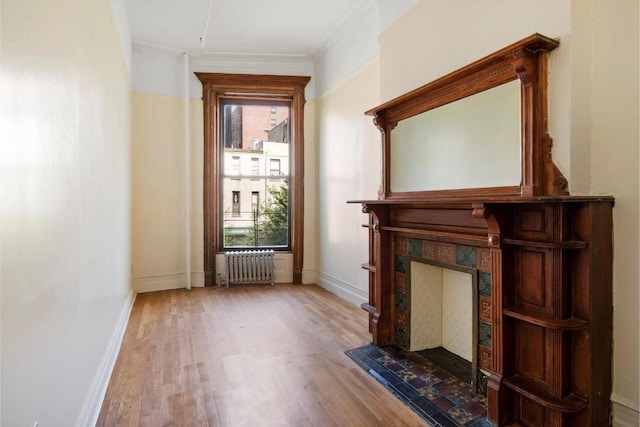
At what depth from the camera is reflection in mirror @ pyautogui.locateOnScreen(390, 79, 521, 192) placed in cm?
229

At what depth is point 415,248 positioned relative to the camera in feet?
10.1

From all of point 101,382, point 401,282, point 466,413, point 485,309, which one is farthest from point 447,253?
point 101,382

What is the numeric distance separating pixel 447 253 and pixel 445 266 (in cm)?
10

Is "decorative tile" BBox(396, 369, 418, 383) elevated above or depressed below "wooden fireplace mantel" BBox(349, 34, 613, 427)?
below

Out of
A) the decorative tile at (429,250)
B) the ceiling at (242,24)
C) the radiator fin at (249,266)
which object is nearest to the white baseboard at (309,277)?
the radiator fin at (249,266)

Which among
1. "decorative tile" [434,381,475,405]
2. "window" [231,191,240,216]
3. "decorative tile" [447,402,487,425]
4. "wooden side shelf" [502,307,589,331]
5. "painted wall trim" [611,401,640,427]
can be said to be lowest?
"decorative tile" [447,402,487,425]

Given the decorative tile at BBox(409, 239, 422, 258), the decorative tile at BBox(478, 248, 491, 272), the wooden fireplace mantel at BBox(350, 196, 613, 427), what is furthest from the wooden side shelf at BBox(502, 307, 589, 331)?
the decorative tile at BBox(409, 239, 422, 258)

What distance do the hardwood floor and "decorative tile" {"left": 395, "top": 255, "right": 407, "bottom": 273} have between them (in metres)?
0.75

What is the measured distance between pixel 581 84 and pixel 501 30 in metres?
0.69

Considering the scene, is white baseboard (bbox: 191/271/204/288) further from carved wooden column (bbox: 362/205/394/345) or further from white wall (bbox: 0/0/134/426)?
carved wooden column (bbox: 362/205/394/345)

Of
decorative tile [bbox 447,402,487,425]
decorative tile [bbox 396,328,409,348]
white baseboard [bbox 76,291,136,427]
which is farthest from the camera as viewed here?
decorative tile [bbox 396,328,409,348]

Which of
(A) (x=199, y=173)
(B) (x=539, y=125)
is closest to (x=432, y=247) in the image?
(B) (x=539, y=125)

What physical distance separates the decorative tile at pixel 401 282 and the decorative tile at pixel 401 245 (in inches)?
7.5

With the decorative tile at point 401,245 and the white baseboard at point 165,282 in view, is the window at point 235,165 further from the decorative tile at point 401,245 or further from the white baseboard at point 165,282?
the decorative tile at point 401,245
